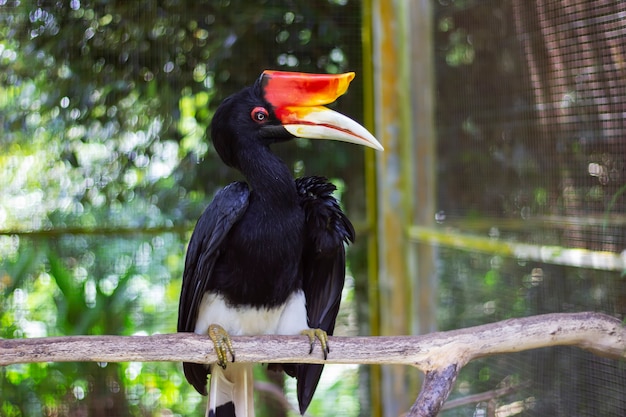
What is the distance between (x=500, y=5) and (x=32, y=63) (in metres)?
1.53

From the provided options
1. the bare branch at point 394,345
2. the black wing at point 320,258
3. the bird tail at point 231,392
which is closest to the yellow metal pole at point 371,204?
the black wing at point 320,258

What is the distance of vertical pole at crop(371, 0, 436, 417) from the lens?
234 cm

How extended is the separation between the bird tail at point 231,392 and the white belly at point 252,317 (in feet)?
0.32

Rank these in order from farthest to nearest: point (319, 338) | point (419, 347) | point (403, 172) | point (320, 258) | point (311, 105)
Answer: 1. point (403, 172)
2. point (320, 258)
3. point (311, 105)
4. point (319, 338)
5. point (419, 347)

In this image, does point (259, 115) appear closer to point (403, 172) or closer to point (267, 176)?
point (267, 176)

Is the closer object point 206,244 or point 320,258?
point 206,244

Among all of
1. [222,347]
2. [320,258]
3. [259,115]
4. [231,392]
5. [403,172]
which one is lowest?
[231,392]

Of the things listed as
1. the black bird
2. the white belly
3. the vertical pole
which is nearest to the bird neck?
the black bird

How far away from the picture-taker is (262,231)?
1.56m

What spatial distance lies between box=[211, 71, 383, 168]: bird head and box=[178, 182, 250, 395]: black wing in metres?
0.12

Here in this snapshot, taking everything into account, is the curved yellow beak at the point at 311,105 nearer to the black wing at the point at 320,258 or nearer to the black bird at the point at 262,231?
the black bird at the point at 262,231

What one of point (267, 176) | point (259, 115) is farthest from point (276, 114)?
point (267, 176)

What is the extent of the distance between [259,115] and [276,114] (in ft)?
0.13

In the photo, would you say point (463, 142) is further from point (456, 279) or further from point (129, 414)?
point (129, 414)
